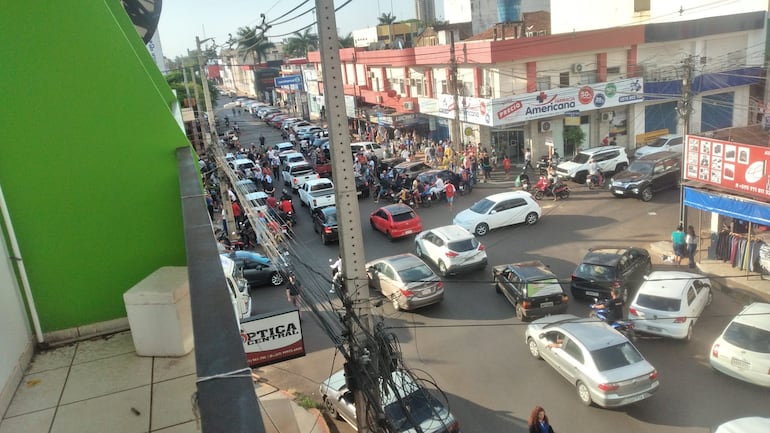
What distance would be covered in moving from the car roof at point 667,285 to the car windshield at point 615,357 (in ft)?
8.98

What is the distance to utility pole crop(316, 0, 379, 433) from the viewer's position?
18.5 ft

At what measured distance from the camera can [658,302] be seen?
12383 millimetres

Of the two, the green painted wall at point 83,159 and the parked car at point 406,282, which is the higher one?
the green painted wall at point 83,159

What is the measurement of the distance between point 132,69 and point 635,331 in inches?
452

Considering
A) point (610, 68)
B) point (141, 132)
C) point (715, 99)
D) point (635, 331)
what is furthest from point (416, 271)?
point (715, 99)

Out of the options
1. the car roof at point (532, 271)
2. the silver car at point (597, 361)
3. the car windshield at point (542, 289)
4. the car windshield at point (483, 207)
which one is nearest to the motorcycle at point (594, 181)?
the car windshield at point (483, 207)

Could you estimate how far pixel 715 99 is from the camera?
34469mm

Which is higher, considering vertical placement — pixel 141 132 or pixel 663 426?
pixel 141 132

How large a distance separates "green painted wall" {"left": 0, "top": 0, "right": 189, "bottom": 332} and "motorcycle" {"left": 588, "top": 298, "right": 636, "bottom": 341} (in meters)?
10.0

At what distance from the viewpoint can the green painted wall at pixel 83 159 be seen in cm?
417

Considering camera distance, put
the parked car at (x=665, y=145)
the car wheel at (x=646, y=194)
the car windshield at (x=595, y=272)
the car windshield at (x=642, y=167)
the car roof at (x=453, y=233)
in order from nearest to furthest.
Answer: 1. the car windshield at (x=595, y=272)
2. the car roof at (x=453, y=233)
3. the car wheel at (x=646, y=194)
4. the car windshield at (x=642, y=167)
5. the parked car at (x=665, y=145)

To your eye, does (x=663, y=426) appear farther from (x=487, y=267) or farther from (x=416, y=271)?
(x=487, y=267)

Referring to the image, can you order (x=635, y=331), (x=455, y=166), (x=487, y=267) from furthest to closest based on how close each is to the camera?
(x=455, y=166) < (x=487, y=267) < (x=635, y=331)

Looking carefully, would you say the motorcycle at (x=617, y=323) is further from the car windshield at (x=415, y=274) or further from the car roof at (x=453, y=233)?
the car roof at (x=453, y=233)
